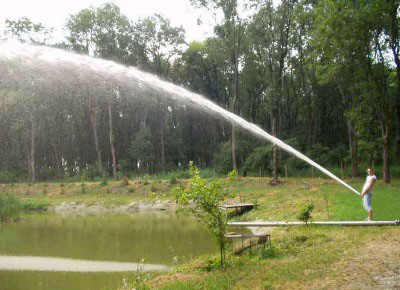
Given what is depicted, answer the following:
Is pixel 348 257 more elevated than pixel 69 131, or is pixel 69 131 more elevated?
pixel 69 131

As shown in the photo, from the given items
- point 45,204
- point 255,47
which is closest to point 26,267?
point 45,204

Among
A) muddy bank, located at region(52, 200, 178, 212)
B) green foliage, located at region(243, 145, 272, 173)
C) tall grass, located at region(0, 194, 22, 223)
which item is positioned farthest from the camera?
green foliage, located at region(243, 145, 272, 173)

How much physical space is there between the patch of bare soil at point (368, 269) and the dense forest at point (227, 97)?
1936 centimetres

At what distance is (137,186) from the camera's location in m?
38.9

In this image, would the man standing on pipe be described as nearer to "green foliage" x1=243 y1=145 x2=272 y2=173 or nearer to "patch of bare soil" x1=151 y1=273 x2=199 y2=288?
"patch of bare soil" x1=151 y1=273 x2=199 y2=288

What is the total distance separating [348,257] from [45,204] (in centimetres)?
3033

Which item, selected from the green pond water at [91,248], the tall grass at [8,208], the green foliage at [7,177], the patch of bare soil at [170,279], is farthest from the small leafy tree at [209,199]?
the green foliage at [7,177]

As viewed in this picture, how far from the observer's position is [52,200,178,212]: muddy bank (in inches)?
1276

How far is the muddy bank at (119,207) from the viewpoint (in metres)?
32.4

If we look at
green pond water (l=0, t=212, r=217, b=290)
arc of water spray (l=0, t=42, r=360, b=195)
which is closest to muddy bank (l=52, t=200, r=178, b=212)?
green pond water (l=0, t=212, r=217, b=290)

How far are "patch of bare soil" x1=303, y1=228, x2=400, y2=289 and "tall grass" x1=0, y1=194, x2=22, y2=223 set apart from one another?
20325mm

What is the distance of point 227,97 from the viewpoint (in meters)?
67.3

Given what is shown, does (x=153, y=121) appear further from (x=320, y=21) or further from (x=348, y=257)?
(x=348, y=257)

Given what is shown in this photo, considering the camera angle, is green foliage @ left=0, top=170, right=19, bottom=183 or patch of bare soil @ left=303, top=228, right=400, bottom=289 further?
green foliage @ left=0, top=170, right=19, bottom=183
